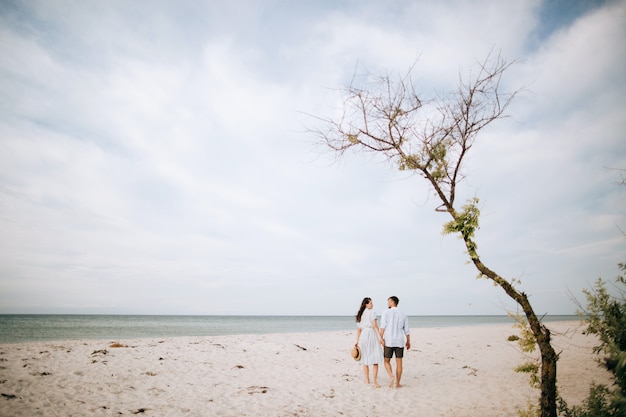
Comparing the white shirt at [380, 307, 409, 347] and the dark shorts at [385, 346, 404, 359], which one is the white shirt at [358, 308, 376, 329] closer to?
the white shirt at [380, 307, 409, 347]

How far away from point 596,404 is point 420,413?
→ 11.2 ft

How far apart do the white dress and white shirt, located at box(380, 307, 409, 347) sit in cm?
37

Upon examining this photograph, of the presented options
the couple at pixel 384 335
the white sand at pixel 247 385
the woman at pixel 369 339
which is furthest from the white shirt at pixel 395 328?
the white sand at pixel 247 385

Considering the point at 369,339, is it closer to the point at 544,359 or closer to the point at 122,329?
the point at 544,359

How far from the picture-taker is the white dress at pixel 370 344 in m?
8.16

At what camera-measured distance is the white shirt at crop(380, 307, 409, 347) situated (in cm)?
785

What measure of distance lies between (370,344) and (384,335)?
0.48 meters

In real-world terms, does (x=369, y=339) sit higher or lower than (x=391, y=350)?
higher

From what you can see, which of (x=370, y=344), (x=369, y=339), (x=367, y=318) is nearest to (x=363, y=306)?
(x=367, y=318)

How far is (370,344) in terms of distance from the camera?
8.20 metres

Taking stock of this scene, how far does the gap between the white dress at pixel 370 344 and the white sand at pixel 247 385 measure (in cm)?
68

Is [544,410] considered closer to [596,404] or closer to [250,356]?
[596,404]

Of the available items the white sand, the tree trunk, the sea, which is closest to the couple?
the white sand

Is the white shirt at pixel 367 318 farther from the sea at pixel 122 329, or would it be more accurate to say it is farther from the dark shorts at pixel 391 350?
the sea at pixel 122 329
